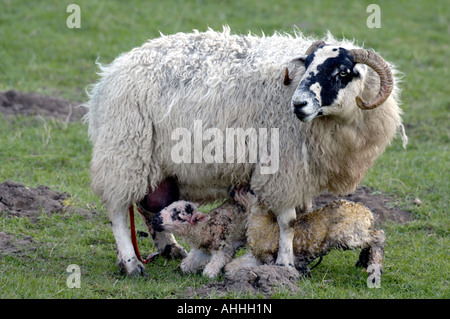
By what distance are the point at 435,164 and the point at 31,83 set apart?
21.1 feet

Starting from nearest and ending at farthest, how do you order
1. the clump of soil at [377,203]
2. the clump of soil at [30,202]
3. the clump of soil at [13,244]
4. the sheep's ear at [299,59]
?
the sheep's ear at [299,59], the clump of soil at [13,244], the clump of soil at [30,202], the clump of soil at [377,203]

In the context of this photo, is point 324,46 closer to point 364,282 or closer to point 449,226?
point 364,282

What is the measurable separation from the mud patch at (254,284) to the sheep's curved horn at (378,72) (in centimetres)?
152

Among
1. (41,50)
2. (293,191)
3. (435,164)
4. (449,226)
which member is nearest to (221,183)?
(293,191)

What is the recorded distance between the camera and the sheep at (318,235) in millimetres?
6141

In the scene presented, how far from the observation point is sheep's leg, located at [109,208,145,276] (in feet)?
21.0

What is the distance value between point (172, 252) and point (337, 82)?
242 cm

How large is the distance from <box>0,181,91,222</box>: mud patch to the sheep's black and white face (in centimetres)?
317

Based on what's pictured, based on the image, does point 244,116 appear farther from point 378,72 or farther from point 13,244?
point 13,244

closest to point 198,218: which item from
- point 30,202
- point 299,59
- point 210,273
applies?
point 210,273

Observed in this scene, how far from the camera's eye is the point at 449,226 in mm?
7332

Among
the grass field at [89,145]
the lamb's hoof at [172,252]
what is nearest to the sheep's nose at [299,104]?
the grass field at [89,145]

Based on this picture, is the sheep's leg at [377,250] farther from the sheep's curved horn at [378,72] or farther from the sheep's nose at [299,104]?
the sheep's nose at [299,104]

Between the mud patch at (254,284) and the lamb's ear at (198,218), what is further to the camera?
the lamb's ear at (198,218)
